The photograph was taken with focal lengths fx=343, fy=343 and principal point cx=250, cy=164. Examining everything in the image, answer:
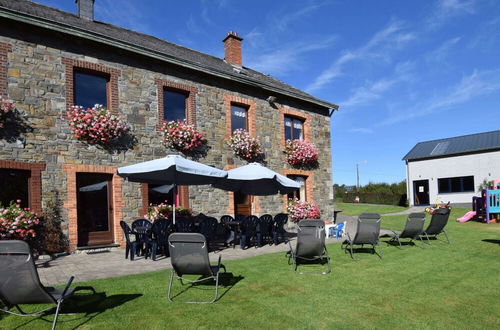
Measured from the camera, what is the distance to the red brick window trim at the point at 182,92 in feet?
35.0

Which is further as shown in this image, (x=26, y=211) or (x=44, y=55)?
(x=44, y=55)

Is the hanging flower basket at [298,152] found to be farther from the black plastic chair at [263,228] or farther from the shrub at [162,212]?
the shrub at [162,212]

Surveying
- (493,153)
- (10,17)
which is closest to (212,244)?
(10,17)

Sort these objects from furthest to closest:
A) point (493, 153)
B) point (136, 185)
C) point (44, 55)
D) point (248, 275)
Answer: point (493, 153) → point (136, 185) → point (44, 55) → point (248, 275)

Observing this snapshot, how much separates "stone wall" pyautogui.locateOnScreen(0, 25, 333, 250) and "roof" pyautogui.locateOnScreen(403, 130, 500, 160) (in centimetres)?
1771

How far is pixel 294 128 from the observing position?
1486cm

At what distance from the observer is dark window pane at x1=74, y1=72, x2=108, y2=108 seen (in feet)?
31.0

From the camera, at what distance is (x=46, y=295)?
138 inches

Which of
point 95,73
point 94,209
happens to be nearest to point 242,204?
point 94,209

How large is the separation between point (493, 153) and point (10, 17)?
2723cm

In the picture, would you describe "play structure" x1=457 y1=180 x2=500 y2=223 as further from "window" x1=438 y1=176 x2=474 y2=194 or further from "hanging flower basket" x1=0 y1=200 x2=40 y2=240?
"hanging flower basket" x1=0 y1=200 x2=40 y2=240

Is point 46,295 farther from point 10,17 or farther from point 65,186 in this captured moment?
point 10,17

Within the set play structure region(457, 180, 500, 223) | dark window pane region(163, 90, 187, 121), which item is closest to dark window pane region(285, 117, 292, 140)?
dark window pane region(163, 90, 187, 121)

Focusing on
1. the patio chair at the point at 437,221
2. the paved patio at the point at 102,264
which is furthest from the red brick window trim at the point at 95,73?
the patio chair at the point at 437,221
